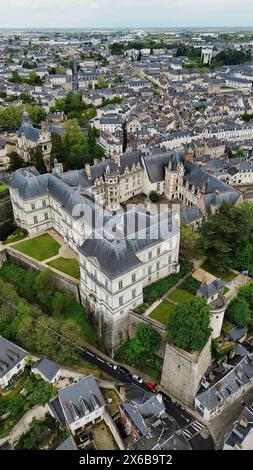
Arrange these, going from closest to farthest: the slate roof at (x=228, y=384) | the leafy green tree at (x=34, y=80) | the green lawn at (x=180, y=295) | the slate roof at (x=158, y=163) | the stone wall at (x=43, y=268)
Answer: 1. the slate roof at (x=228, y=384)
2. the green lawn at (x=180, y=295)
3. the stone wall at (x=43, y=268)
4. the slate roof at (x=158, y=163)
5. the leafy green tree at (x=34, y=80)

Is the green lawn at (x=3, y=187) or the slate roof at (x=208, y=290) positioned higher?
the green lawn at (x=3, y=187)

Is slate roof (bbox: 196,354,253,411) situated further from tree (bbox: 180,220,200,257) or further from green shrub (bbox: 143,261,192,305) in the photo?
tree (bbox: 180,220,200,257)

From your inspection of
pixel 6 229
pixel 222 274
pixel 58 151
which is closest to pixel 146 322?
pixel 222 274

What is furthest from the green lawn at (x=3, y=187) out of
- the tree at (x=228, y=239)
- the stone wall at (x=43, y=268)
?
the tree at (x=228, y=239)

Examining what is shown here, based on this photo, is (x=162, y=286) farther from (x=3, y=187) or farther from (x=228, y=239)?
(x=3, y=187)

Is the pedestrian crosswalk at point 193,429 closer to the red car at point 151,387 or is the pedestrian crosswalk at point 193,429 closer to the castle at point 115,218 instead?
the red car at point 151,387

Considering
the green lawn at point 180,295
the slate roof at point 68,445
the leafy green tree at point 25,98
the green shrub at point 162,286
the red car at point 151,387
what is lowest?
the red car at point 151,387

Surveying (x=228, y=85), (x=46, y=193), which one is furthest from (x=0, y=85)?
(x=46, y=193)
